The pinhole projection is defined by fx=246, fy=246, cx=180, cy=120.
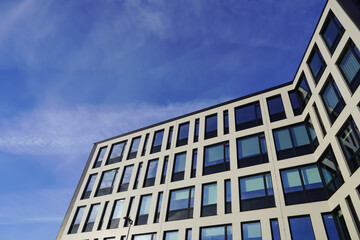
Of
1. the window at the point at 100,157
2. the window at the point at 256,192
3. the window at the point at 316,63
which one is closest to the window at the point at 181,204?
the window at the point at 256,192

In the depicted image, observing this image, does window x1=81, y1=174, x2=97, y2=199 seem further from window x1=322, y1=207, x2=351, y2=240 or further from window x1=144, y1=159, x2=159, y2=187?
window x1=322, y1=207, x2=351, y2=240

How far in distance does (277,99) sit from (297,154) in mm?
6102

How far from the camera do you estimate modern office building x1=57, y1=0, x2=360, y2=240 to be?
14734 mm

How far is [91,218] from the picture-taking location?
25.0 m

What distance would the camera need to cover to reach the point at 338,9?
604 inches

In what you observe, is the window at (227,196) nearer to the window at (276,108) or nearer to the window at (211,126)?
the window at (211,126)

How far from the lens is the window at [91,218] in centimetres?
2438

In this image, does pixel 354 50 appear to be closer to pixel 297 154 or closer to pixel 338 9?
pixel 338 9

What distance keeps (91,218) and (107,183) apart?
3.88 metres

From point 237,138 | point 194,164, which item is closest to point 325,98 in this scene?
point 237,138

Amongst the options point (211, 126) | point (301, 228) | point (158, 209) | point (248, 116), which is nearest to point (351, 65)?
point (248, 116)

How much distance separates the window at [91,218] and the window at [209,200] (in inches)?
470

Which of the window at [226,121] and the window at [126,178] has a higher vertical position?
the window at [226,121]

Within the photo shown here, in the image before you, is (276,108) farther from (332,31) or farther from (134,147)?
(134,147)
